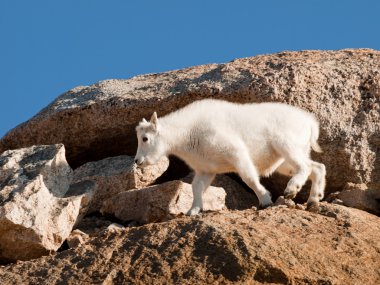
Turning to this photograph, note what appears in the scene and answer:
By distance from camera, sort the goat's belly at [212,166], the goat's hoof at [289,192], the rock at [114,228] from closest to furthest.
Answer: the rock at [114,228], the goat's hoof at [289,192], the goat's belly at [212,166]

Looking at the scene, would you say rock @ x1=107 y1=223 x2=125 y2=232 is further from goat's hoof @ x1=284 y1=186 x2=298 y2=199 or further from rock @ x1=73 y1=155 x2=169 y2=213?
goat's hoof @ x1=284 y1=186 x2=298 y2=199

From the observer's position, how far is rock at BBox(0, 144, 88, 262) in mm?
Answer: 11727

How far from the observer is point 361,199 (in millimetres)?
12656

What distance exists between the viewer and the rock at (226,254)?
32.2 ft

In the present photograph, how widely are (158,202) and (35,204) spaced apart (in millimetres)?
1976

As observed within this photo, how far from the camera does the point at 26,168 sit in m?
13.0

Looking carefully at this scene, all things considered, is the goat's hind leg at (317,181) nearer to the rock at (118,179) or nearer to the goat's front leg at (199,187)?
the goat's front leg at (199,187)

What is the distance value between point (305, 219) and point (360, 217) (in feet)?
2.76

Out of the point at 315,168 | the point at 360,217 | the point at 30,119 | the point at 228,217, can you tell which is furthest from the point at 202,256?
the point at 30,119

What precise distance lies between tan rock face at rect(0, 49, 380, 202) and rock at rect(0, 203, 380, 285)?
2.70m

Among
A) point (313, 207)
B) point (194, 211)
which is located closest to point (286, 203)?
point (313, 207)

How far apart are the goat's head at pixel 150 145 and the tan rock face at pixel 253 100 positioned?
4.66 feet

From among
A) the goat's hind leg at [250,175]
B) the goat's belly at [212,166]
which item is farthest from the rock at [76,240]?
the goat's hind leg at [250,175]

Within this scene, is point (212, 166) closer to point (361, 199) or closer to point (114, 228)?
point (114, 228)
